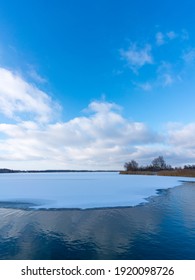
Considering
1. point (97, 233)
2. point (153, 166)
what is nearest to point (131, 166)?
point (153, 166)

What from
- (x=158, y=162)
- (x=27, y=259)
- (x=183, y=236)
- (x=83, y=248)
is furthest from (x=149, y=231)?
(x=158, y=162)

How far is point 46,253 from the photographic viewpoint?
653 centimetres

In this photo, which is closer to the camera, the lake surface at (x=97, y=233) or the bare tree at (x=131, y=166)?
the lake surface at (x=97, y=233)

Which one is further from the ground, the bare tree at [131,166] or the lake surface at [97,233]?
the bare tree at [131,166]

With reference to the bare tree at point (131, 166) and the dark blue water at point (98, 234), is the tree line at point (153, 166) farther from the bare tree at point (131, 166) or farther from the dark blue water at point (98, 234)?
the dark blue water at point (98, 234)

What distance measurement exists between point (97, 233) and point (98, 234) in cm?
13

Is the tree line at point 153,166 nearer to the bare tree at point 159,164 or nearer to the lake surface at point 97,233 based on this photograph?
the bare tree at point 159,164

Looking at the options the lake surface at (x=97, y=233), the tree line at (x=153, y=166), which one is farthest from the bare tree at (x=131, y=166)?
the lake surface at (x=97, y=233)

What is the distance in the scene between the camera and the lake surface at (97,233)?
6.51 metres
